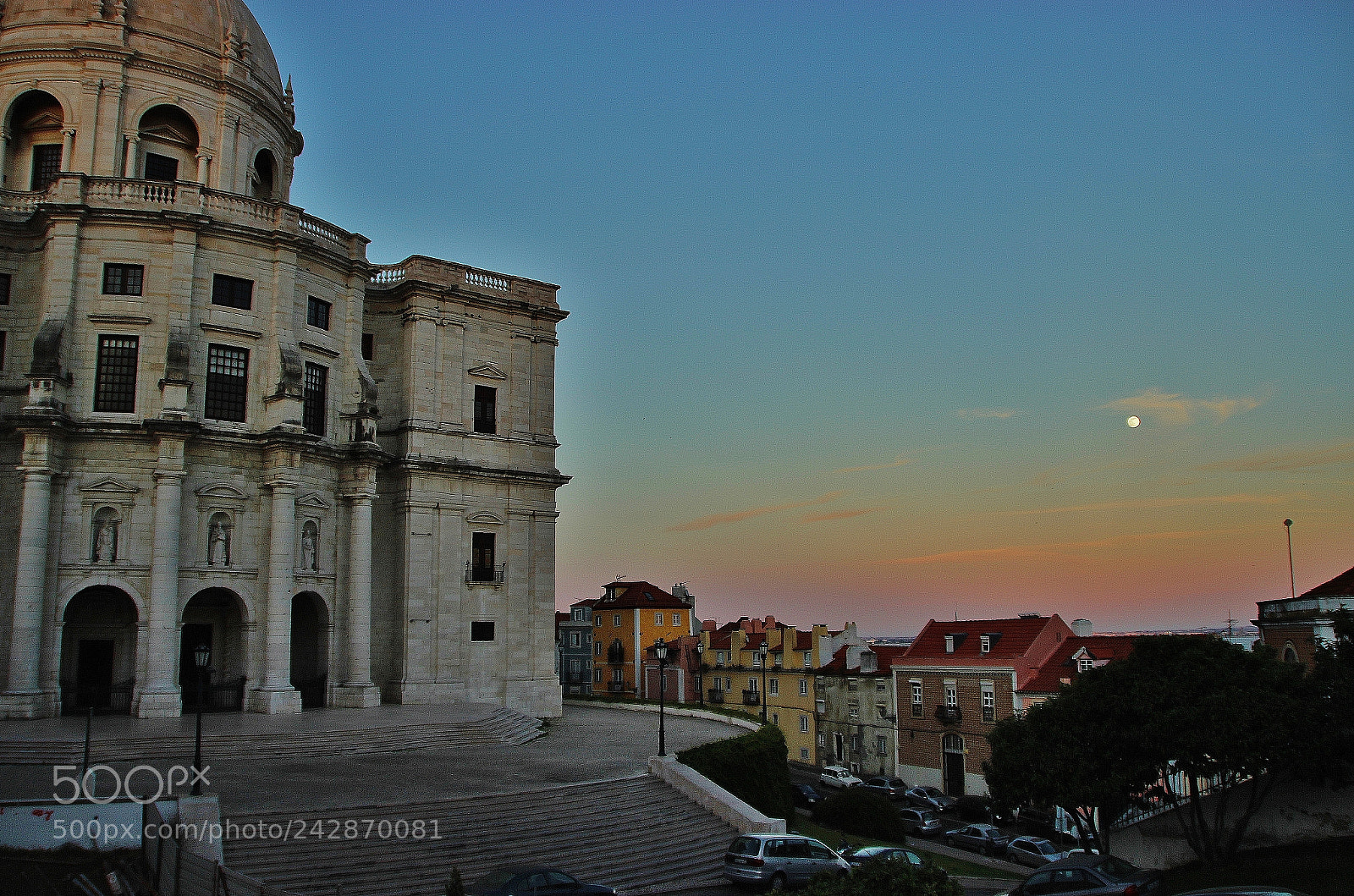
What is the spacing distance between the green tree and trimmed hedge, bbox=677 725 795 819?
6911 millimetres

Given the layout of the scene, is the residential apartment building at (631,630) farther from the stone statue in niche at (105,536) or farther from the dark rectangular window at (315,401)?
the stone statue in niche at (105,536)

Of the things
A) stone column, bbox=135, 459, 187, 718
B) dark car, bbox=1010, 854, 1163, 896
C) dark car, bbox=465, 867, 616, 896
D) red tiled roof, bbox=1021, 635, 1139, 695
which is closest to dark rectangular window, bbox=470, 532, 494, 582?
stone column, bbox=135, 459, 187, 718

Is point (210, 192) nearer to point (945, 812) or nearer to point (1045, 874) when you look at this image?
point (1045, 874)

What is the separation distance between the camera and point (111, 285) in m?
34.1

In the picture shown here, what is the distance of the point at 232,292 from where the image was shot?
35656 millimetres

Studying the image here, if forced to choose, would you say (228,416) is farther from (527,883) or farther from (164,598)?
(527,883)

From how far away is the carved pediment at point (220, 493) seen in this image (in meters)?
33.9

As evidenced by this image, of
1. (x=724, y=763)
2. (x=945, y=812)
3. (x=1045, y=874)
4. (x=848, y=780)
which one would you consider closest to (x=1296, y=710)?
(x=1045, y=874)

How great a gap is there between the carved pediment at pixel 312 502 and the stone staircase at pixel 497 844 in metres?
17.2

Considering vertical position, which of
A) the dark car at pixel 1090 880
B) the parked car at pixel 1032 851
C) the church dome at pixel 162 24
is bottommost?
the parked car at pixel 1032 851

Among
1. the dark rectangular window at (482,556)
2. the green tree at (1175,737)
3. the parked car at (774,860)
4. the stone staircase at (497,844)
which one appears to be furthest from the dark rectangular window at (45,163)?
the green tree at (1175,737)

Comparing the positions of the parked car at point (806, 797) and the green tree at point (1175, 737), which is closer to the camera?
the green tree at point (1175, 737)

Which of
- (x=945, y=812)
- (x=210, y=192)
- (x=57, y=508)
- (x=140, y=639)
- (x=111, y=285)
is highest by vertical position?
(x=210, y=192)

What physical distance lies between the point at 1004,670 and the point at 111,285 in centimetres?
4336
